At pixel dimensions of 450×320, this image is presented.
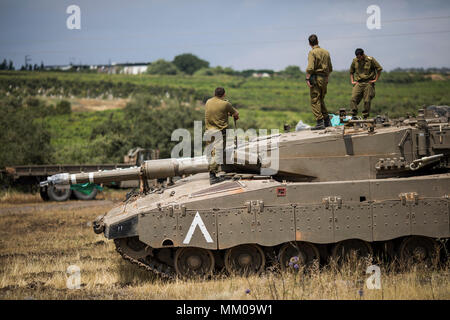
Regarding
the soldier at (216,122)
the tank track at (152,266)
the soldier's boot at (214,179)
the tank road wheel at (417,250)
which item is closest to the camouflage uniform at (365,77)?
the soldier at (216,122)

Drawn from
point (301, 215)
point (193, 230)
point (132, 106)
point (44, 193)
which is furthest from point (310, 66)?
point (132, 106)

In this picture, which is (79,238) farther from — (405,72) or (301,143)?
(405,72)

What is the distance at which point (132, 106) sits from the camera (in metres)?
46.2

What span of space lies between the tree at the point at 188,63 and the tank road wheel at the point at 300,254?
105 meters

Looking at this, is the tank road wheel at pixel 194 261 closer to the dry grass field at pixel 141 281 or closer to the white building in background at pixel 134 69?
the dry grass field at pixel 141 281

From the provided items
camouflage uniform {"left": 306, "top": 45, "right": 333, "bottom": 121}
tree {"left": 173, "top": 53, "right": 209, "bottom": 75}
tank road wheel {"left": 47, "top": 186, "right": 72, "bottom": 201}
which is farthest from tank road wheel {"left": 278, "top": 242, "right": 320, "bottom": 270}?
tree {"left": 173, "top": 53, "right": 209, "bottom": 75}

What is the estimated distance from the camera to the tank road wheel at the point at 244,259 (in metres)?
10.4

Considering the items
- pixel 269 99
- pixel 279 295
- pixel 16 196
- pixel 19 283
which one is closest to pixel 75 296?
pixel 19 283

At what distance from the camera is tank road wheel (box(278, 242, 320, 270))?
33.6 ft

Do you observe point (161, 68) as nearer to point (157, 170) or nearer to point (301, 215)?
point (157, 170)

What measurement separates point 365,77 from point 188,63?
346 ft

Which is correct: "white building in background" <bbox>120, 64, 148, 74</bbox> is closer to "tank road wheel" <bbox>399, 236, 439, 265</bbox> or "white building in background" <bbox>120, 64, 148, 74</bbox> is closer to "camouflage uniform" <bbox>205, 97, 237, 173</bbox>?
"camouflage uniform" <bbox>205, 97, 237, 173</bbox>

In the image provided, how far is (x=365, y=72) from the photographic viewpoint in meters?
12.3

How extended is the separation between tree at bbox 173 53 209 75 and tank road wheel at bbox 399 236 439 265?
105 metres
